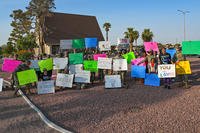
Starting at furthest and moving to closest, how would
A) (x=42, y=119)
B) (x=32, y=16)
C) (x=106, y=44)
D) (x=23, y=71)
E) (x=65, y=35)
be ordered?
1. (x=65, y=35)
2. (x=32, y=16)
3. (x=106, y=44)
4. (x=23, y=71)
5. (x=42, y=119)

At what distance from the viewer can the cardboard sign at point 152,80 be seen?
15.8 m

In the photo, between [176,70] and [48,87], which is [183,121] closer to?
[176,70]

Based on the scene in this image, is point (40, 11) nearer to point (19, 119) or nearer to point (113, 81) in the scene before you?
point (113, 81)

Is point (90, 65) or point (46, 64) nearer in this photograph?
point (46, 64)

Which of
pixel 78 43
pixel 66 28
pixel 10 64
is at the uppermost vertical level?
pixel 66 28

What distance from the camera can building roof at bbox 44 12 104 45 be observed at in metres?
68.8

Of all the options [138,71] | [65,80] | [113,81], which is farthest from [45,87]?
[138,71]

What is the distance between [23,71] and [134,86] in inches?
198

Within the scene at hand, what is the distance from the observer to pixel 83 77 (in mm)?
16188

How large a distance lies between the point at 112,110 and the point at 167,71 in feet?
17.2

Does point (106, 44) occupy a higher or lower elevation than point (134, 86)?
higher

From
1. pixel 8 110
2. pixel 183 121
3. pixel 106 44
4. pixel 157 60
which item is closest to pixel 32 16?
pixel 106 44

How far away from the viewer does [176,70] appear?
15195mm

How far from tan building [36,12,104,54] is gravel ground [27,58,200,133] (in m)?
53.4
